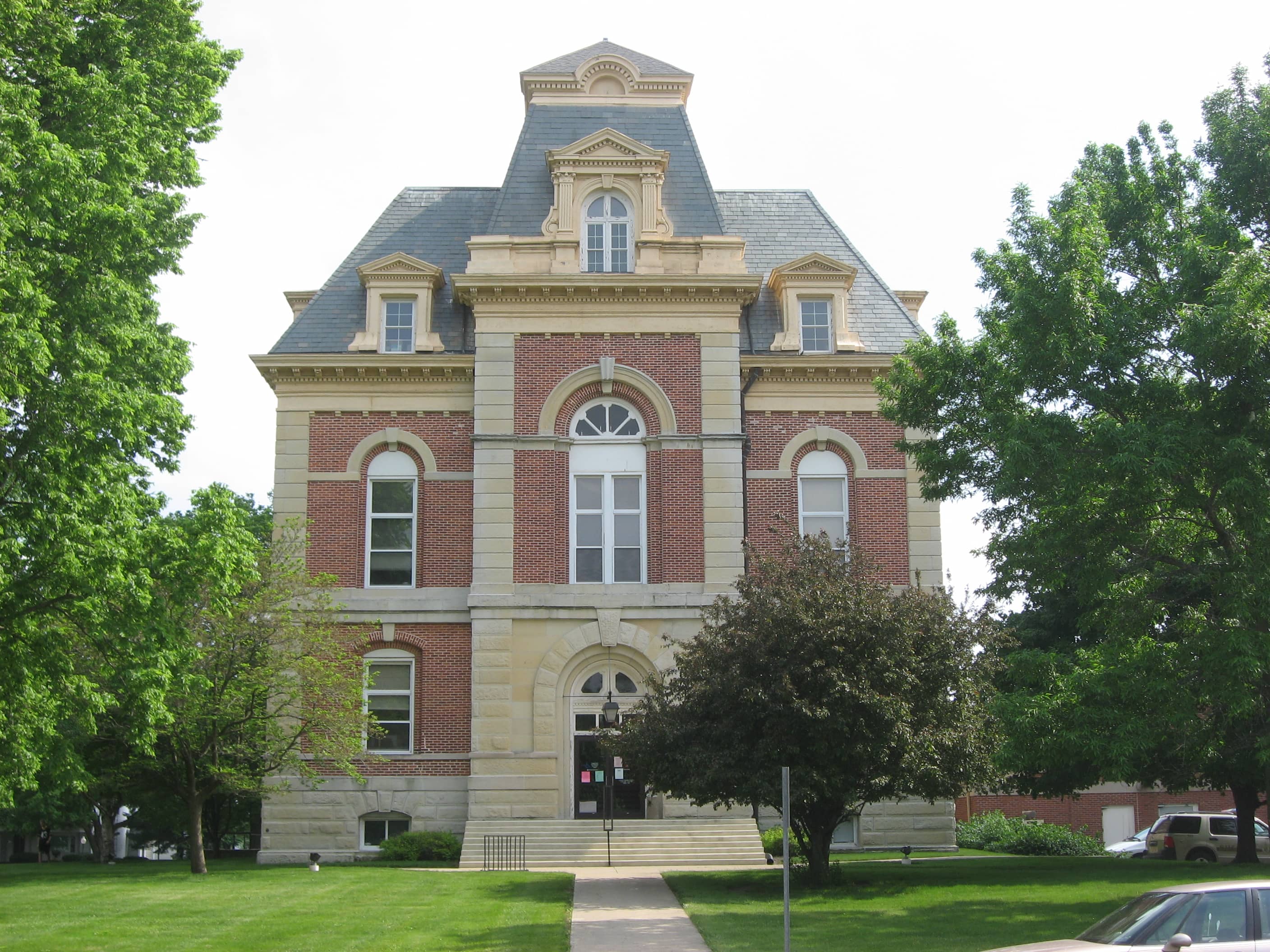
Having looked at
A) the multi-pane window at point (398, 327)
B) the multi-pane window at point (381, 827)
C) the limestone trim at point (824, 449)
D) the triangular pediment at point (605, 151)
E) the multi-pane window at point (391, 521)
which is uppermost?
the triangular pediment at point (605, 151)

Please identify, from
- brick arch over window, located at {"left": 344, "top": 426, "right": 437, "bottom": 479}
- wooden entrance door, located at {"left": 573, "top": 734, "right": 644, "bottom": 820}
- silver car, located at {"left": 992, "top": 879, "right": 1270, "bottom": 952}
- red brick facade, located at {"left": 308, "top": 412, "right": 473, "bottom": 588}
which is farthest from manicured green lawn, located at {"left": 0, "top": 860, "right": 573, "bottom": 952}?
brick arch over window, located at {"left": 344, "top": 426, "right": 437, "bottom": 479}

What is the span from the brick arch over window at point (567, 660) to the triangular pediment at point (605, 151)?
10.9 metres

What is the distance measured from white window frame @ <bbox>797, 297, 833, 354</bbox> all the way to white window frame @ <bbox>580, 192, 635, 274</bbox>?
4.39 meters

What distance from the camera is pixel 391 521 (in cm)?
3147

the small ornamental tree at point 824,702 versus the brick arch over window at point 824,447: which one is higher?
the brick arch over window at point 824,447

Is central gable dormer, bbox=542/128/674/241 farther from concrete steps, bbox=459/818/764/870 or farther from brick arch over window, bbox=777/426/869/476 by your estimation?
concrete steps, bbox=459/818/764/870

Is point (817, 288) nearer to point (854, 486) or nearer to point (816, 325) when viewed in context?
point (816, 325)

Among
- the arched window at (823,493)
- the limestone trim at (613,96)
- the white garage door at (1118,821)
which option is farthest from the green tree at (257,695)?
the white garage door at (1118,821)

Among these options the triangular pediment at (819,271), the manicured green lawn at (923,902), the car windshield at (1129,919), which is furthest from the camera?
the triangular pediment at (819,271)

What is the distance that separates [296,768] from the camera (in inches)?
1075

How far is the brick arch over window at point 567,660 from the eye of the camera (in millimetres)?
29516

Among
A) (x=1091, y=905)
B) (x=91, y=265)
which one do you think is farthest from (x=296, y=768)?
(x=1091, y=905)

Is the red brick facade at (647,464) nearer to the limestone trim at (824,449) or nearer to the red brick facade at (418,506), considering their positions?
the red brick facade at (418,506)

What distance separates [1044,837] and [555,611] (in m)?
14.3
